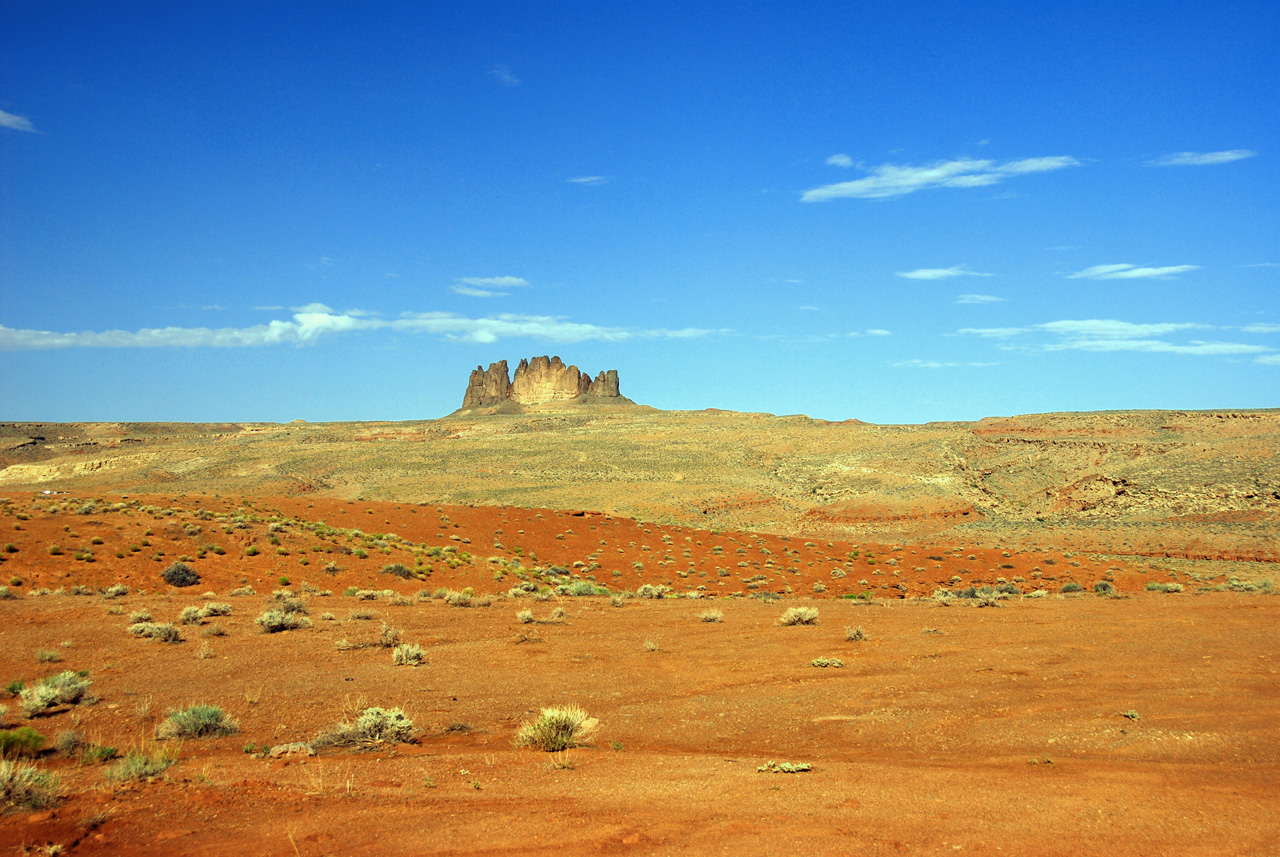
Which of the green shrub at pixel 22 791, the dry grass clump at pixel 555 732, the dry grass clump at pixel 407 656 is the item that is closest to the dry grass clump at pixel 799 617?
the dry grass clump at pixel 407 656

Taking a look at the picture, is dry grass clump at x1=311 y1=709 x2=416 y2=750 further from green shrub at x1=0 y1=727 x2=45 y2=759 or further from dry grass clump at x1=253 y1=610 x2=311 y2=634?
dry grass clump at x1=253 y1=610 x2=311 y2=634

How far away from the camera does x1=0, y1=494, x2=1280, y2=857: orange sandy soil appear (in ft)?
20.2

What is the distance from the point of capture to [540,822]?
6.30 metres

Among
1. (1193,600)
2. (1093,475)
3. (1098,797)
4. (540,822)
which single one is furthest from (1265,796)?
(1093,475)

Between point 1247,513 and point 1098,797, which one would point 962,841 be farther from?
point 1247,513

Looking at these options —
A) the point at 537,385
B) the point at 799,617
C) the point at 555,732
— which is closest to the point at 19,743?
the point at 555,732

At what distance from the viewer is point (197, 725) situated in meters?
8.97

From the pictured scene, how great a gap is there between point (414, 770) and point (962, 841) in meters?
5.08

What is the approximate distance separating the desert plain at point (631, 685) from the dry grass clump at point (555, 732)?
22 cm

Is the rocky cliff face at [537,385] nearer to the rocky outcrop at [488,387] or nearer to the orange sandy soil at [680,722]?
the rocky outcrop at [488,387]

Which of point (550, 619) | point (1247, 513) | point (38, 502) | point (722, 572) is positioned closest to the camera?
point (550, 619)

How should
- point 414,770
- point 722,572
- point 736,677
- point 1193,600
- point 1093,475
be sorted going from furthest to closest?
point 1093,475 < point 722,572 < point 1193,600 < point 736,677 < point 414,770

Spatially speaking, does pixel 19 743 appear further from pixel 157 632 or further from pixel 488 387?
pixel 488 387

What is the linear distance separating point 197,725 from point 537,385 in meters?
160
